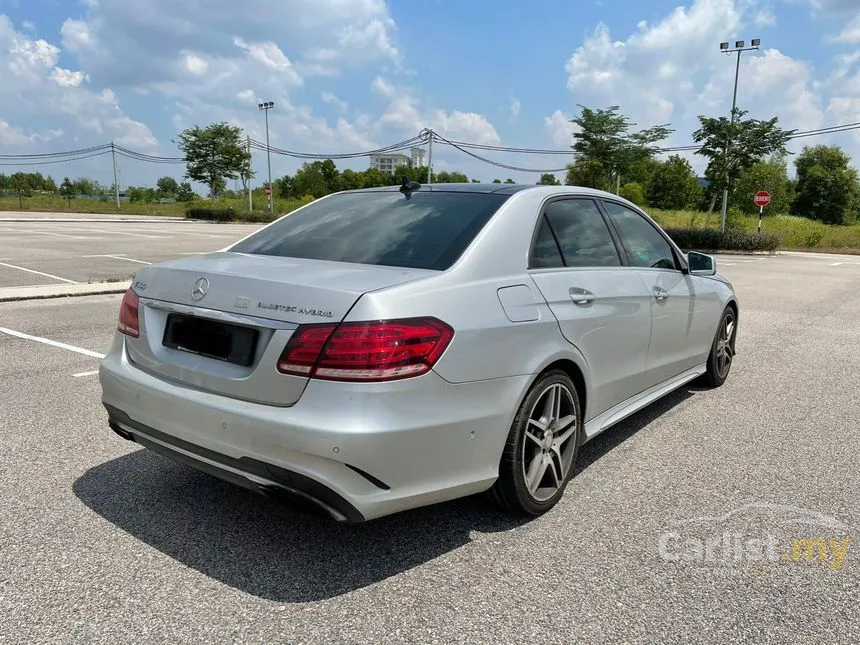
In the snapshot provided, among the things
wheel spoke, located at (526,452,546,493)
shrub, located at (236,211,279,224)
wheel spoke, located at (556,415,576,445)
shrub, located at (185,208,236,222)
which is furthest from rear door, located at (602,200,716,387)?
shrub, located at (185,208,236,222)

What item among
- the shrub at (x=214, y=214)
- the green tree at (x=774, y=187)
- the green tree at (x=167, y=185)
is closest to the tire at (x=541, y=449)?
the green tree at (x=774, y=187)

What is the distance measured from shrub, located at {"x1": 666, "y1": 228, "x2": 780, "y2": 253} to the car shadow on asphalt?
3020 cm

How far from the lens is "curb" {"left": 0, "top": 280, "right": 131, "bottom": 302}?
31.9 feet

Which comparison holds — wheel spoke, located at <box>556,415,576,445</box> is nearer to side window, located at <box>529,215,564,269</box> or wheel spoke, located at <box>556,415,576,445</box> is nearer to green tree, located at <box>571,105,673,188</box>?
side window, located at <box>529,215,564,269</box>

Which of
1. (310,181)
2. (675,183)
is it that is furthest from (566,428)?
(310,181)

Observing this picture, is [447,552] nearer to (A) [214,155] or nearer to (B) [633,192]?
(A) [214,155]

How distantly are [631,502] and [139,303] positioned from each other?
8.46ft

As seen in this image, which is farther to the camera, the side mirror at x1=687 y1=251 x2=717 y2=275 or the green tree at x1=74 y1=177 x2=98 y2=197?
the green tree at x1=74 y1=177 x2=98 y2=197

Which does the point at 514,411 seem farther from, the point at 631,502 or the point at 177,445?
the point at 177,445

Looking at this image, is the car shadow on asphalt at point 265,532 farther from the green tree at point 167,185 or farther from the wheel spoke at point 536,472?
the green tree at point 167,185

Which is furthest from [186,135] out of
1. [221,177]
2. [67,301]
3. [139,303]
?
[139,303]

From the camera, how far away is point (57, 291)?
1020 cm

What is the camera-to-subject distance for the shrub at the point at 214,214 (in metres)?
49.8

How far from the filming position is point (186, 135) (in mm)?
54812
